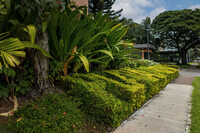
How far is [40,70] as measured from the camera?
265 centimetres

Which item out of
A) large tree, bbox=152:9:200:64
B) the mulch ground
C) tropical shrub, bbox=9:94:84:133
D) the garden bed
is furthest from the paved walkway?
large tree, bbox=152:9:200:64

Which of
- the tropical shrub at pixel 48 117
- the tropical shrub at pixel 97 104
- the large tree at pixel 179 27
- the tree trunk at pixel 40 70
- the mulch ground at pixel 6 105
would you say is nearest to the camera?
the tropical shrub at pixel 48 117

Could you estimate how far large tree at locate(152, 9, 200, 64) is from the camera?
68.7 feet

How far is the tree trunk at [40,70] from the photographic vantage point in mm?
2615

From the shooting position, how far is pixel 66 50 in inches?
117

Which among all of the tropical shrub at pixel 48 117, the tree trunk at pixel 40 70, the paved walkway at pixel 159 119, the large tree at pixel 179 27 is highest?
the large tree at pixel 179 27

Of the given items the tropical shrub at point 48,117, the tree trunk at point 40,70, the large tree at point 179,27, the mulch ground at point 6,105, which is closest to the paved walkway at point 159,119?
the tropical shrub at point 48,117

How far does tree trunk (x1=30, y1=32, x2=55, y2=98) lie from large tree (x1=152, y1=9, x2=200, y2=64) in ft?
70.8

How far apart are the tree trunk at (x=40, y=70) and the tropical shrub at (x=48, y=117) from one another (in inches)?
10.1

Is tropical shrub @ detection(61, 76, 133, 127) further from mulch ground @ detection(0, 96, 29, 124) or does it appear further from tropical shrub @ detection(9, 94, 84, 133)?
mulch ground @ detection(0, 96, 29, 124)

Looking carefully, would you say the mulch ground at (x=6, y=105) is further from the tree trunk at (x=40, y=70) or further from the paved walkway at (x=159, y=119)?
the paved walkway at (x=159, y=119)

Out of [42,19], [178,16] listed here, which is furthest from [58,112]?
[178,16]

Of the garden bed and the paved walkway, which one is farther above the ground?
the garden bed

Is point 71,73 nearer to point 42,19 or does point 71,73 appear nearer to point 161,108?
point 42,19
